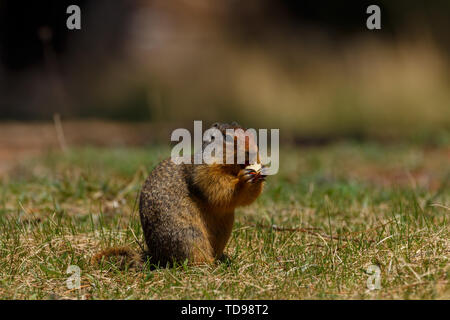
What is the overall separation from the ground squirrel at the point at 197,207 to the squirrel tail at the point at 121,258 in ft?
0.12

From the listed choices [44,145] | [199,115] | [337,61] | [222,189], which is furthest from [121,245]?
[337,61]

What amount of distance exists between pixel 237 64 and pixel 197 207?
1003 cm

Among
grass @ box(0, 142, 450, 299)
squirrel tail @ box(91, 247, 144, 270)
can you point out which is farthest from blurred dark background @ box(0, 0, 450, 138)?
squirrel tail @ box(91, 247, 144, 270)

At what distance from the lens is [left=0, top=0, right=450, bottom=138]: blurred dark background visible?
1155cm

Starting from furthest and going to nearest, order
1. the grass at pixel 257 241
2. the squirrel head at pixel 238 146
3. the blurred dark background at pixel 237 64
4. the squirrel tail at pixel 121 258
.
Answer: the blurred dark background at pixel 237 64, the squirrel tail at pixel 121 258, the squirrel head at pixel 238 146, the grass at pixel 257 241

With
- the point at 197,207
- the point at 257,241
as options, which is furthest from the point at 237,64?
the point at 197,207

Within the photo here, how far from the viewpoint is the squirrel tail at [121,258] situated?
144 inches

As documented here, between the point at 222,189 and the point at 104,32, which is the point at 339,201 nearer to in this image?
the point at 222,189

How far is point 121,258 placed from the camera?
3.71m

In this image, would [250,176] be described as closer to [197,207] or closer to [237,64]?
[197,207]

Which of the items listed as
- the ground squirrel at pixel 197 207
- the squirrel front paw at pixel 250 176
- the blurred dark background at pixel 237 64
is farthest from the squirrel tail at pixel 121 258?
the blurred dark background at pixel 237 64

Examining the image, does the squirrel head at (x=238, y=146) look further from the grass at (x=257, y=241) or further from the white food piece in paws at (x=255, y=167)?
the grass at (x=257, y=241)
